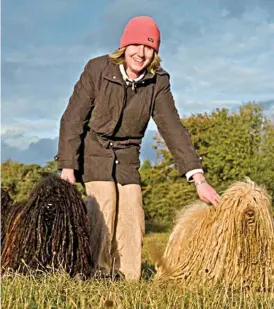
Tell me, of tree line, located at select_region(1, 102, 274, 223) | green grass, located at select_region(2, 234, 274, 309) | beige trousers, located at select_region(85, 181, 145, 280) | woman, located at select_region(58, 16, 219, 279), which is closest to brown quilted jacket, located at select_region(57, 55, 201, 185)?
woman, located at select_region(58, 16, 219, 279)

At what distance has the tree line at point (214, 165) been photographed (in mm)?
20672

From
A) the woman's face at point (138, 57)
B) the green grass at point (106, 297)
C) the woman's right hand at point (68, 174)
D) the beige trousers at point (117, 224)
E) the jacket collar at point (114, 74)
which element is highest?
the woman's face at point (138, 57)

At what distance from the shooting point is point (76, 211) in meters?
6.32

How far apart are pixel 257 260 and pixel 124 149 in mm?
1561

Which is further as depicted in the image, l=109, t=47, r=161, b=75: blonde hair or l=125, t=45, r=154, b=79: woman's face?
l=109, t=47, r=161, b=75: blonde hair

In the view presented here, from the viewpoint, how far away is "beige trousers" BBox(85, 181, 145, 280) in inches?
265

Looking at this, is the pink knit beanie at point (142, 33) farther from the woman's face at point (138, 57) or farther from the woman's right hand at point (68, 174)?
the woman's right hand at point (68, 174)

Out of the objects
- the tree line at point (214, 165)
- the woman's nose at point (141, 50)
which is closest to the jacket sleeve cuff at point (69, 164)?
the woman's nose at point (141, 50)

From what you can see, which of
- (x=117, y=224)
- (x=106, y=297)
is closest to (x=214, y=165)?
(x=117, y=224)

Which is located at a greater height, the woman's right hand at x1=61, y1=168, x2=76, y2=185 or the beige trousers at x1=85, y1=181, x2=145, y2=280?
the woman's right hand at x1=61, y1=168, x2=76, y2=185

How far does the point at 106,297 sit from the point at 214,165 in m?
17.7

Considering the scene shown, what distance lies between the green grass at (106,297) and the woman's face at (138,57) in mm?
1884

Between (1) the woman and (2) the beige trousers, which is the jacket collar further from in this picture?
(2) the beige trousers

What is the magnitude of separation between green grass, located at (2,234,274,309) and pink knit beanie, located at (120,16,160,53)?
80.3 inches
